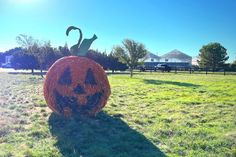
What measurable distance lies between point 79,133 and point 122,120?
2.06 meters

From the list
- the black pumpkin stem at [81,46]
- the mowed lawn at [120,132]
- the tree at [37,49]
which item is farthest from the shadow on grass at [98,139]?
the tree at [37,49]

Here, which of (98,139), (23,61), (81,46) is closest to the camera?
(98,139)

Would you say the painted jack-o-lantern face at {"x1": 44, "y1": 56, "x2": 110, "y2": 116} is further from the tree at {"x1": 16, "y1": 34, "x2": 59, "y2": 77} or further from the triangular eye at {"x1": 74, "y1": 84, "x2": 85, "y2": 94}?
the tree at {"x1": 16, "y1": 34, "x2": 59, "y2": 77}

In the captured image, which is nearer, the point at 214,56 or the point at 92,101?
the point at 92,101

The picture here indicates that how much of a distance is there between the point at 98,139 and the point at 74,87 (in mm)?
2274

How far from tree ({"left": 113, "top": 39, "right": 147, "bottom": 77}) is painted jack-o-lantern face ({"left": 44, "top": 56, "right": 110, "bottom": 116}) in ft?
91.6

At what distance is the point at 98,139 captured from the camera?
736 cm

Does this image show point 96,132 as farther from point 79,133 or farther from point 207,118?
point 207,118

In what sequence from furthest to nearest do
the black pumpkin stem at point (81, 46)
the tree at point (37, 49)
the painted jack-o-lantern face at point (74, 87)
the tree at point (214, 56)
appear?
the tree at point (214, 56) < the tree at point (37, 49) < the black pumpkin stem at point (81, 46) < the painted jack-o-lantern face at point (74, 87)

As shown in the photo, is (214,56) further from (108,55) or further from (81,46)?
(81,46)

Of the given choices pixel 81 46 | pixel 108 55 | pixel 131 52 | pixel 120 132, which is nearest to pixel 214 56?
pixel 108 55

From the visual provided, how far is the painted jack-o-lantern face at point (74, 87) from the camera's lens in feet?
30.2

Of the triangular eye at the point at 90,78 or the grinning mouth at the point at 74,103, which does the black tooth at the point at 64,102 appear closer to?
the grinning mouth at the point at 74,103

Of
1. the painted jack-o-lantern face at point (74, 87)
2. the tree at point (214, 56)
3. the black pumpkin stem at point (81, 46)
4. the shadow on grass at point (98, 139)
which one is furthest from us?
the tree at point (214, 56)
